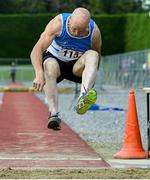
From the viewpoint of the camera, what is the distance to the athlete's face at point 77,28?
9.61 meters

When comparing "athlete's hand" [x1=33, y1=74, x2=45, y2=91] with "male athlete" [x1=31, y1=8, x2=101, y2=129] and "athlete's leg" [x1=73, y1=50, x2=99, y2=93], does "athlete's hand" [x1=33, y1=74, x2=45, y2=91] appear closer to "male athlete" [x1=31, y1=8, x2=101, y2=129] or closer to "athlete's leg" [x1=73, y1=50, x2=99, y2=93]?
"male athlete" [x1=31, y1=8, x2=101, y2=129]

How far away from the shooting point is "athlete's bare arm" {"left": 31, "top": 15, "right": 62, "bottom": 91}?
9.76 metres

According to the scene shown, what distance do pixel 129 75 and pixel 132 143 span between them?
31.4 metres

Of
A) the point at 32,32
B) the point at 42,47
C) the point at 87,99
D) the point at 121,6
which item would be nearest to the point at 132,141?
the point at 87,99

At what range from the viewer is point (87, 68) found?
988cm

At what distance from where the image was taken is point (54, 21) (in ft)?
32.4

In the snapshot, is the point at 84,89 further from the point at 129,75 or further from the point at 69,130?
the point at 129,75

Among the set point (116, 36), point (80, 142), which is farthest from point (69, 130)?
point (116, 36)

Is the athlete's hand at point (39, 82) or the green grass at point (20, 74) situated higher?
the athlete's hand at point (39, 82)

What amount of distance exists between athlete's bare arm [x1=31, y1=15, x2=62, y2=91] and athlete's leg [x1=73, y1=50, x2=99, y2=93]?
1.67ft

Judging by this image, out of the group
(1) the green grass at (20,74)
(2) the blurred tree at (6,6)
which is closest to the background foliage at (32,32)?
(1) the green grass at (20,74)

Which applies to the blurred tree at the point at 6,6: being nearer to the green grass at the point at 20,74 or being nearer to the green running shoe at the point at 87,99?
the green grass at the point at 20,74

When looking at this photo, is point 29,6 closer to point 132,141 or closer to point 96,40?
point 132,141

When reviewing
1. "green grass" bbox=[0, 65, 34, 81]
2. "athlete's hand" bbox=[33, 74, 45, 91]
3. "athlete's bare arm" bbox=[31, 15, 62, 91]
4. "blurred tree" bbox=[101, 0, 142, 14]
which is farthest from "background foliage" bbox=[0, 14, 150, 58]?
"athlete's hand" bbox=[33, 74, 45, 91]
